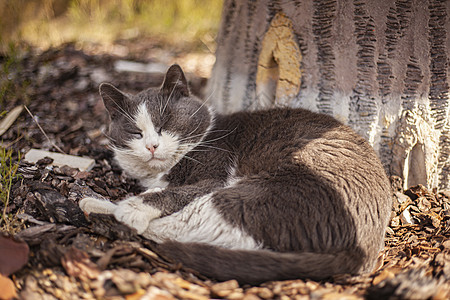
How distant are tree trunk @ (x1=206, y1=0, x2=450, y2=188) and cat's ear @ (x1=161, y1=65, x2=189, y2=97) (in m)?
0.89

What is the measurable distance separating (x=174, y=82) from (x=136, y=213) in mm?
1135

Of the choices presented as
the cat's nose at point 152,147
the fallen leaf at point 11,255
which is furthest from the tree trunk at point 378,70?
the fallen leaf at point 11,255

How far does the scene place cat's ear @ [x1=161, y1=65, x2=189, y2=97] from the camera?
2.75 meters

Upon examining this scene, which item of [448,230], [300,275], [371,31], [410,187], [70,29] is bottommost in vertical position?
[300,275]

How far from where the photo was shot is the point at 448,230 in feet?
Answer: 8.27

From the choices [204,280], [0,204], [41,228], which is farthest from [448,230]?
[0,204]

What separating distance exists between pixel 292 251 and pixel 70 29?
233 inches

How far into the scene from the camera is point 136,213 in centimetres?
214

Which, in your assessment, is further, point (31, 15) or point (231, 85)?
point (31, 15)

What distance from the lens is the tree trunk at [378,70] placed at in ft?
9.00

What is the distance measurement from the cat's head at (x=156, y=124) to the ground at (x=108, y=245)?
16.3 inches

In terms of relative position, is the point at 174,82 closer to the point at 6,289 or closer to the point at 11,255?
the point at 11,255

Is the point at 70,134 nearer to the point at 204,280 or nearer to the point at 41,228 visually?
the point at 41,228

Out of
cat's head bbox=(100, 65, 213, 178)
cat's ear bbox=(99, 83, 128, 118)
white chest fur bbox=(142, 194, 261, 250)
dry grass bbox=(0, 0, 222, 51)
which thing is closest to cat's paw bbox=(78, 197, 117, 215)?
white chest fur bbox=(142, 194, 261, 250)
